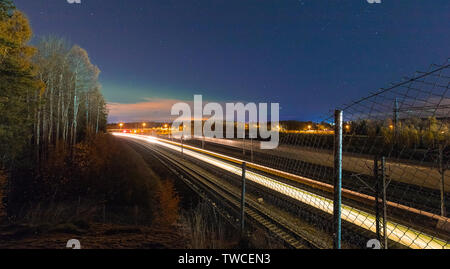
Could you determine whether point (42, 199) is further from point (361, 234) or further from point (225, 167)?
point (361, 234)

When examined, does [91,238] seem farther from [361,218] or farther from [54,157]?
[54,157]

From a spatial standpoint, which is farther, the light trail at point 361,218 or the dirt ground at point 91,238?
the dirt ground at point 91,238

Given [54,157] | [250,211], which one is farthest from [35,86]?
[250,211]

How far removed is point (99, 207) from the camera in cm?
1401

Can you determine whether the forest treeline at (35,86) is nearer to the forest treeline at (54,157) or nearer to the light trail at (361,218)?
the forest treeline at (54,157)

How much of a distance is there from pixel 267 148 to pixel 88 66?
27341 millimetres

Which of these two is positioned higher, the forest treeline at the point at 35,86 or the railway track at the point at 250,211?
the forest treeline at the point at 35,86

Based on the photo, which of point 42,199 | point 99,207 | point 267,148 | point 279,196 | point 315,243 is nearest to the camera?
point 315,243

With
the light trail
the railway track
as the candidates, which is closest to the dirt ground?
the railway track

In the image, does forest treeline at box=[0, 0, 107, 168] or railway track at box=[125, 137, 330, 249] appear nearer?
railway track at box=[125, 137, 330, 249]

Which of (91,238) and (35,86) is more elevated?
(35,86)

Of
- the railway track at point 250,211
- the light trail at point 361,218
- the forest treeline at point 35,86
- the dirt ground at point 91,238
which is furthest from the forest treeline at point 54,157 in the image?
the light trail at point 361,218

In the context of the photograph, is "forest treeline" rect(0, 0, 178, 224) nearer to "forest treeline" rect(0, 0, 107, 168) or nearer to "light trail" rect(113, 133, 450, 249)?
"forest treeline" rect(0, 0, 107, 168)
